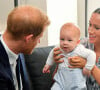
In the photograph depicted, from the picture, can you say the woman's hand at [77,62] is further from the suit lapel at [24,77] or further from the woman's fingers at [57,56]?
the suit lapel at [24,77]

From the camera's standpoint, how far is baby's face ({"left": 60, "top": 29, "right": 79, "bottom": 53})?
1470 mm

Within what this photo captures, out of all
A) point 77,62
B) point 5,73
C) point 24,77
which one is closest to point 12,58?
point 5,73

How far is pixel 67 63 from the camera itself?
1534 mm

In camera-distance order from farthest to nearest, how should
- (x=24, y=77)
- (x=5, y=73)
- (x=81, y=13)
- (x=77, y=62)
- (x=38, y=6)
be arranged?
(x=81, y=13)
(x=38, y=6)
(x=24, y=77)
(x=77, y=62)
(x=5, y=73)

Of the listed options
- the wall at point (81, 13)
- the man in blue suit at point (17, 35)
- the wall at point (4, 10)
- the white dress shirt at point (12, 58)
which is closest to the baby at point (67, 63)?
the man in blue suit at point (17, 35)

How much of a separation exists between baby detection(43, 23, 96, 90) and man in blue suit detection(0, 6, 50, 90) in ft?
0.71

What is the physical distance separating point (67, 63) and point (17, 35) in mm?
447

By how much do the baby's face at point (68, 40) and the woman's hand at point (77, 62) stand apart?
7cm

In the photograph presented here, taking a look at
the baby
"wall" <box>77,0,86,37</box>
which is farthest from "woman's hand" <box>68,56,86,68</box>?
"wall" <box>77,0,86,37</box>

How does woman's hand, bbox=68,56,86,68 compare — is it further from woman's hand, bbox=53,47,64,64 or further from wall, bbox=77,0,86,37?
wall, bbox=77,0,86,37

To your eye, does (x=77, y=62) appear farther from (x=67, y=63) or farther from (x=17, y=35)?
(x=17, y=35)

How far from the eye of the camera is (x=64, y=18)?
335 centimetres

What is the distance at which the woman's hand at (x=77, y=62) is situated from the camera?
1492 millimetres

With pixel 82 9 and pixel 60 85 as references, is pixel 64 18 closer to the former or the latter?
pixel 82 9
